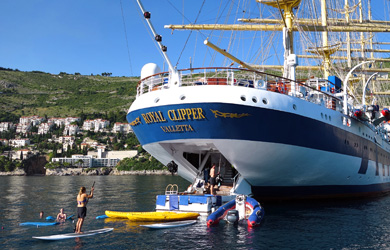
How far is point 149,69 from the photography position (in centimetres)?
2309

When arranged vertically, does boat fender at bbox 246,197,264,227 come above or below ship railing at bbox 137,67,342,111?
below

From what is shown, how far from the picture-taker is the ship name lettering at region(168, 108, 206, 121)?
1850 centimetres

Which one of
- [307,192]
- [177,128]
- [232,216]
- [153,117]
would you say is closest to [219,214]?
[232,216]

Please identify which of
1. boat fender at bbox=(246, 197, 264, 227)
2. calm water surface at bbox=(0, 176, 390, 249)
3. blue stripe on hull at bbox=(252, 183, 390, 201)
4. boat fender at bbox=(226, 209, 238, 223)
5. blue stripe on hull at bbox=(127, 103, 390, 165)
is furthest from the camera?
blue stripe on hull at bbox=(252, 183, 390, 201)

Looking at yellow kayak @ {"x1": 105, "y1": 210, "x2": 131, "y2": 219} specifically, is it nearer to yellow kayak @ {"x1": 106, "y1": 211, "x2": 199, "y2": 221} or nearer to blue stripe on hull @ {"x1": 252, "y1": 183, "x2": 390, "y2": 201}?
yellow kayak @ {"x1": 106, "y1": 211, "x2": 199, "y2": 221}

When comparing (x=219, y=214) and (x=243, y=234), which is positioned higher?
(x=219, y=214)

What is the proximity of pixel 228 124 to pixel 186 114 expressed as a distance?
7.00 feet

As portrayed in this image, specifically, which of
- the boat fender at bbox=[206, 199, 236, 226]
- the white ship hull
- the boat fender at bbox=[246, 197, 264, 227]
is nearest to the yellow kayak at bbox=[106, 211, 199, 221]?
the boat fender at bbox=[206, 199, 236, 226]

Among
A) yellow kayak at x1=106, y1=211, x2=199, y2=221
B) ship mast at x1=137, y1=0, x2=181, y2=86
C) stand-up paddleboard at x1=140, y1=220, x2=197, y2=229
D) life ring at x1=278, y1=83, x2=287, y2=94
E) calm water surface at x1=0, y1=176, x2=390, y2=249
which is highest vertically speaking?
ship mast at x1=137, y1=0, x2=181, y2=86

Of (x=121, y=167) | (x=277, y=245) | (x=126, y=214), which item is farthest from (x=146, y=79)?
(x=121, y=167)

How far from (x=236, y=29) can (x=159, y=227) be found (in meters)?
26.2

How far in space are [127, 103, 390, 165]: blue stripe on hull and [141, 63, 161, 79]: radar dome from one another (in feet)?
9.73

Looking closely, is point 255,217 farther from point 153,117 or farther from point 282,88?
point 282,88

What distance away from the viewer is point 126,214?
59.6 ft
